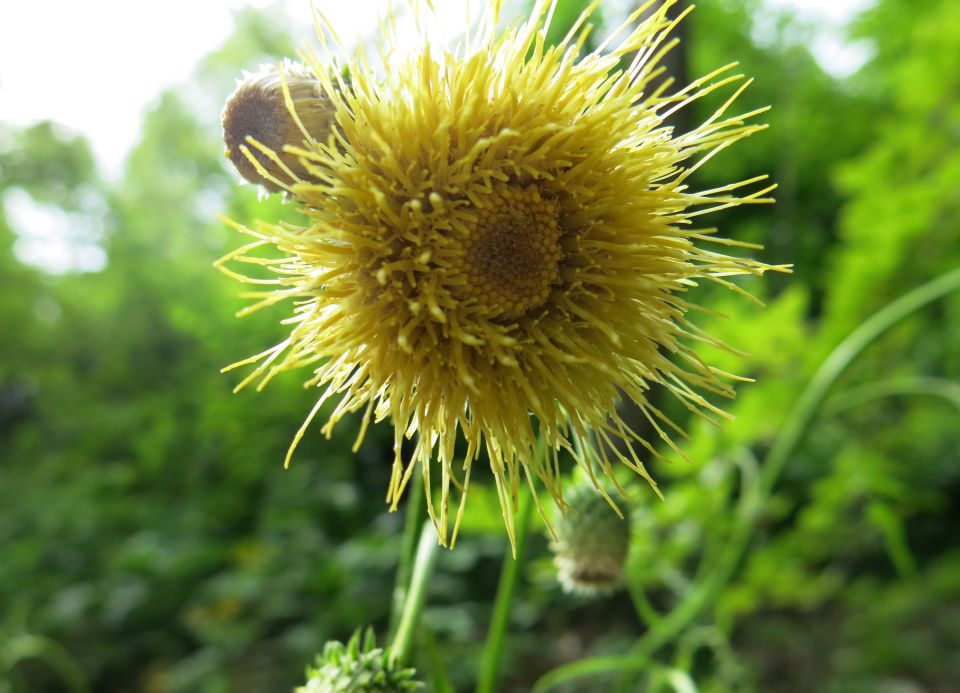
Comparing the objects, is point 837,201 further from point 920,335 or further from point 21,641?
point 21,641

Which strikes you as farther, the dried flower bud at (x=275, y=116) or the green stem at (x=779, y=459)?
the green stem at (x=779, y=459)

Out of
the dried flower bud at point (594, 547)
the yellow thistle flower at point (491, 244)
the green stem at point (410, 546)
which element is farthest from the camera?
the dried flower bud at point (594, 547)

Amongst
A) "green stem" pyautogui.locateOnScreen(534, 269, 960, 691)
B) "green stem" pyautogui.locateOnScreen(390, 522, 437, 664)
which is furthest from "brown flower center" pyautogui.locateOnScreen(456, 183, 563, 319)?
"green stem" pyautogui.locateOnScreen(534, 269, 960, 691)

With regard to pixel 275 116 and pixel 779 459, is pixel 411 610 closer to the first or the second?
pixel 275 116

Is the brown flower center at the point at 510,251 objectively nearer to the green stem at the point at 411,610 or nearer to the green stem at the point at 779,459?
the green stem at the point at 411,610

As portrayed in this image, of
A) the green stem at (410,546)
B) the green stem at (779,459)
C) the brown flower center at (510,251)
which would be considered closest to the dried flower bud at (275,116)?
the brown flower center at (510,251)

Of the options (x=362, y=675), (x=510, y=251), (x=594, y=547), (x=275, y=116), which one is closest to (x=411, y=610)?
(x=362, y=675)
